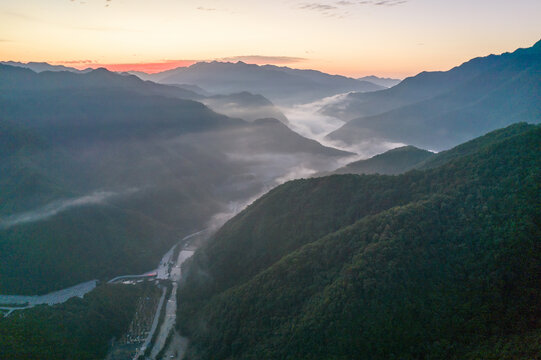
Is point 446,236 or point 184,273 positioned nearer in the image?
point 446,236

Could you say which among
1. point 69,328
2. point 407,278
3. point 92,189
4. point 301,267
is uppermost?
point 407,278

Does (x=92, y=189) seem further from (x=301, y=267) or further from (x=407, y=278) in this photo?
(x=407, y=278)

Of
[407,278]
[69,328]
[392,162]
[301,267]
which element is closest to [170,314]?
[69,328]

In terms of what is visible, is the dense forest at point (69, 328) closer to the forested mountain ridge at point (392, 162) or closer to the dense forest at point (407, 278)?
the dense forest at point (407, 278)

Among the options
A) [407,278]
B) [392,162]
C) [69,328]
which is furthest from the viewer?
[392,162]

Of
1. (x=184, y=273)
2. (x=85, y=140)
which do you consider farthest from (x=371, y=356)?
(x=85, y=140)

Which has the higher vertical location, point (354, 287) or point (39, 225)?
point (354, 287)

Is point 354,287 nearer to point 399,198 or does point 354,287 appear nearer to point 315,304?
point 315,304
